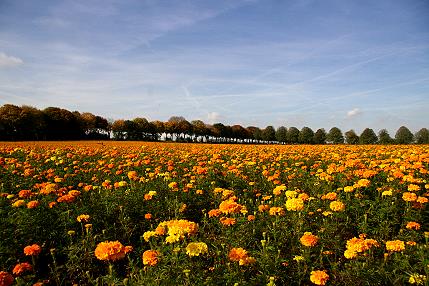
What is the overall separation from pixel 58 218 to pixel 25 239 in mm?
602

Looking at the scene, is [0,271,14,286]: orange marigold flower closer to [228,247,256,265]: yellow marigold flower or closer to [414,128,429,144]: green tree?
[228,247,256,265]: yellow marigold flower

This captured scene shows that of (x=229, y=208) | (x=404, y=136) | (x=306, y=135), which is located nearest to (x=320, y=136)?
(x=306, y=135)

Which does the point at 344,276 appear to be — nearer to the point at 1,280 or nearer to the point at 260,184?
the point at 1,280

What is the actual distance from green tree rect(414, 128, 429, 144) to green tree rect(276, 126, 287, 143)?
51.4 m

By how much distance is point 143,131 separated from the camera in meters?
95.4

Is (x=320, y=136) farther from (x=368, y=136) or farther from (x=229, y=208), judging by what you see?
(x=229, y=208)

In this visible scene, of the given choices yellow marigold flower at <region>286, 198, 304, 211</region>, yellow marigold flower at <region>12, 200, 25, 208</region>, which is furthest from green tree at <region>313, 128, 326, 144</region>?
yellow marigold flower at <region>12, 200, 25, 208</region>

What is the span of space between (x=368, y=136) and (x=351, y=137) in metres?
8.32

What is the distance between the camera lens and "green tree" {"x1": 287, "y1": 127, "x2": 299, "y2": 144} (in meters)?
106

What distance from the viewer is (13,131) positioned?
63.8 meters

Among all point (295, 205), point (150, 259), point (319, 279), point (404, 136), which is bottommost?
point (319, 279)

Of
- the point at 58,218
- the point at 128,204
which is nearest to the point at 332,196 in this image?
the point at 128,204

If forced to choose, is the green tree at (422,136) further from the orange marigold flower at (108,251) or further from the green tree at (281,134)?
the orange marigold flower at (108,251)

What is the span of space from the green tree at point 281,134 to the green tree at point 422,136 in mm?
51382
